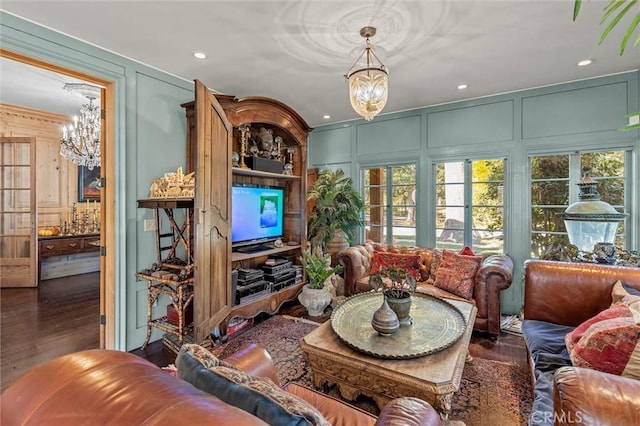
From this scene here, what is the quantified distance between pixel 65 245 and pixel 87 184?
1222 millimetres

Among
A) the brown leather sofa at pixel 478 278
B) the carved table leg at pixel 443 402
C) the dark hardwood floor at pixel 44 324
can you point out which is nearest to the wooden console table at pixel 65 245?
the dark hardwood floor at pixel 44 324

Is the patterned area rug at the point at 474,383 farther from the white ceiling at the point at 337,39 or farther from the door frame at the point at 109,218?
the white ceiling at the point at 337,39

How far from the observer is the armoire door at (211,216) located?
2.25m

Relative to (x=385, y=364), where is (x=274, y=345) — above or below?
below

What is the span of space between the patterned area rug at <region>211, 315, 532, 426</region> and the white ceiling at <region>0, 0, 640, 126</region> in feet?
8.87

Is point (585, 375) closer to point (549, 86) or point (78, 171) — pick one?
point (549, 86)

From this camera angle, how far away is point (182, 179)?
274 cm

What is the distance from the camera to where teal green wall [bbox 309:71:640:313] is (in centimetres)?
316

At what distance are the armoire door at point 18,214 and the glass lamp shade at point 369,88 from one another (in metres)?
5.27

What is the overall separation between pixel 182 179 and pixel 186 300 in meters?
1.10

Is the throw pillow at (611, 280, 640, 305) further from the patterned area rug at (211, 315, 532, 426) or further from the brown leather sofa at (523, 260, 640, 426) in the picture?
the patterned area rug at (211, 315, 532, 426)

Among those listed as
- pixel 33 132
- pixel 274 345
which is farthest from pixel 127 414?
pixel 33 132

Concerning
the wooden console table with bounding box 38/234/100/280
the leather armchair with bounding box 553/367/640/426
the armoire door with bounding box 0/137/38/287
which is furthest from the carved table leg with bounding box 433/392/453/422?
the armoire door with bounding box 0/137/38/287

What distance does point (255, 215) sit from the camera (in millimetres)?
3625
